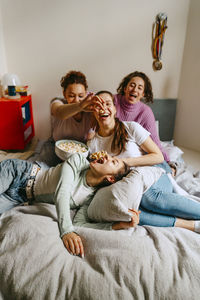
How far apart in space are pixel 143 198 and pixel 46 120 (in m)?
2.06

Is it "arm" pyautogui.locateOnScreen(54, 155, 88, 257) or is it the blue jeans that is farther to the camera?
the blue jeans

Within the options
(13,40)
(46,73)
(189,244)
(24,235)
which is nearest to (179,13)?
(46,73)

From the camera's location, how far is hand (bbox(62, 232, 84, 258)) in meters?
1.08

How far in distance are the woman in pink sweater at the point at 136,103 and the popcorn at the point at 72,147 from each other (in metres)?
0.48

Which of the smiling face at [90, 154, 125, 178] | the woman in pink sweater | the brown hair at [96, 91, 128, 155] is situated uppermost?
the woman in pink sweater

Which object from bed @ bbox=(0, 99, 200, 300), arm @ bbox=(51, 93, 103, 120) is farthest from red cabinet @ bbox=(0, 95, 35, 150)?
bed @ bbox=(0, 99, 200, 300)

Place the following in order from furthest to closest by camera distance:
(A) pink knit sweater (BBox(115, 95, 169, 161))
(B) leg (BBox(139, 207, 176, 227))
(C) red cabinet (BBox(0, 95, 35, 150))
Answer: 1. (C) red cabinet (BBox(0, 95, 35, 150))
2. (A) pink knit sweater (BBox(115, 95, 169, 161))
3. (B) leg (BBox(139, 207, 176, 227))

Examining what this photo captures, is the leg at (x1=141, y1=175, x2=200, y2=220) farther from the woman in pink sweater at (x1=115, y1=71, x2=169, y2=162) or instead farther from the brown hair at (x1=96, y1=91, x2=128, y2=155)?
the woman in pink sweater at (x1=115, y1=71, x2=169, y2=162)

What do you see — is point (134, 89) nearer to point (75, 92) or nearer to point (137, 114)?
point (137, 114)

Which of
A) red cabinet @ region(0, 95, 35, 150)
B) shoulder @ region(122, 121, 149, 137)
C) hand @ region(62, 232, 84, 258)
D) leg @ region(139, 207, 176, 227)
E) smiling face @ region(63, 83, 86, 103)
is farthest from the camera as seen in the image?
red cabinet @ region(0, 95, 35, 150)

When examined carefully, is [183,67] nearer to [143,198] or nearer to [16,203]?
[143,198]

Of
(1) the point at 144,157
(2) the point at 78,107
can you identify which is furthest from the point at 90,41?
(1) the point at 144,157

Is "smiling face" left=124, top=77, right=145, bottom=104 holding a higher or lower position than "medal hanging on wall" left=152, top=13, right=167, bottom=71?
lower

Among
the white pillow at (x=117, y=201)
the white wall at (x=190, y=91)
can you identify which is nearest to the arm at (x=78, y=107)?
the white pillow at (x=117, y=201)
